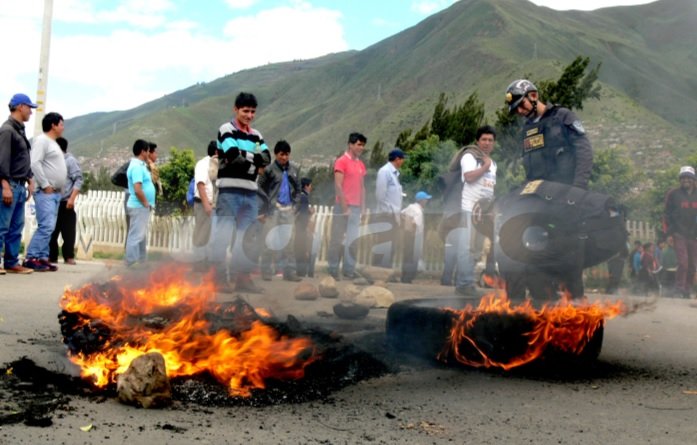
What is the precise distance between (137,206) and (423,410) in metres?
6.64

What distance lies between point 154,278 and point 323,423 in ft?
7.55

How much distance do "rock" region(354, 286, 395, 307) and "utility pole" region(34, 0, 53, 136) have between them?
9.68m

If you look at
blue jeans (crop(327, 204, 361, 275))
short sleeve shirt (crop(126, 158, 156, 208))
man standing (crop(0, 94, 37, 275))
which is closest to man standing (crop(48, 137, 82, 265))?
short sleeve shirt (crop(126, 158, 156, 208))

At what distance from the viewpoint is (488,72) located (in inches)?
4811

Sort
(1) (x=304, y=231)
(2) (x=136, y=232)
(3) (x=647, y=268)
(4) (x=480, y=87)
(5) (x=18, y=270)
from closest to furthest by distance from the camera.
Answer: (5) (x=18, y=270) < (2) (x=136, y=232) < (1) (x=304, y=231) < (3) (x=647, y=268) < (4) (x=480, y=87)

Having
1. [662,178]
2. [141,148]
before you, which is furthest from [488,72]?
[141,148]

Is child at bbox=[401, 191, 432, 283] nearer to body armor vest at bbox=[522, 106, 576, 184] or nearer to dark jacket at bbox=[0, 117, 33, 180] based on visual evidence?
body armor vest at bbox=[522, 106, 576, 184]

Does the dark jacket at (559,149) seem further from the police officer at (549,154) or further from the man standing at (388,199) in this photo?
the man standing at (388,199)

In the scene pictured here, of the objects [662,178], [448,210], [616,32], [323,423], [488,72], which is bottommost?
[323,423]

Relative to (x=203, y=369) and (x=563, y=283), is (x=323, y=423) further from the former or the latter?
(x=563, y=283)

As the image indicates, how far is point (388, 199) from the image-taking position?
32.1ft

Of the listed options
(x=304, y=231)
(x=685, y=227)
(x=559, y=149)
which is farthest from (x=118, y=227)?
(x=559, y=149)

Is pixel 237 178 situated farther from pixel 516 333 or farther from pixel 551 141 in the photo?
pixel 516 333

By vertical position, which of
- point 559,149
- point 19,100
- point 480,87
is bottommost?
point 559,149
